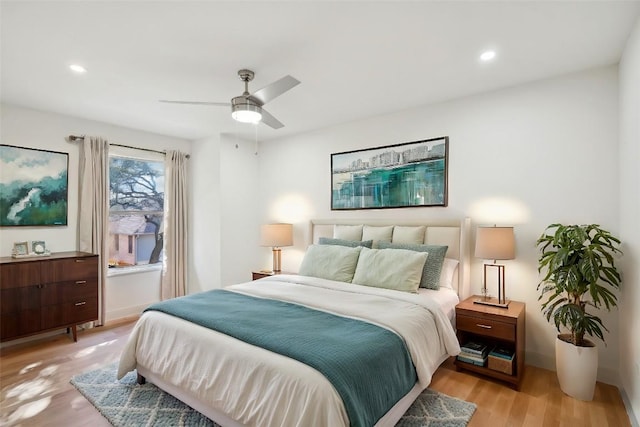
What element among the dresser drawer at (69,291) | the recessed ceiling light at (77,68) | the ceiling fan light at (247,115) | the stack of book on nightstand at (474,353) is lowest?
the stack of book on nightstand at (474,353)

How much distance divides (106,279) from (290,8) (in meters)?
4.06

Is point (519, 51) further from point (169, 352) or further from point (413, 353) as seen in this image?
point (169, 352)

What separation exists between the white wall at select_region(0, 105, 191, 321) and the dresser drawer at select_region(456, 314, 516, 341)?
422 centimetres

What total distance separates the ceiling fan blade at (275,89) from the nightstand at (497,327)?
2.31 metres

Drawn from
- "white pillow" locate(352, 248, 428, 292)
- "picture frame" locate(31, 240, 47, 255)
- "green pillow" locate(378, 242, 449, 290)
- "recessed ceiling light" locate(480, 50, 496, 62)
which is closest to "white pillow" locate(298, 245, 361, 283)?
"white pillow" locate(352, 248, 428, 292)

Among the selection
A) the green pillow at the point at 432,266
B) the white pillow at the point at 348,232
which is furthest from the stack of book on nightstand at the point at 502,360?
the white pillow at the point at 348,232

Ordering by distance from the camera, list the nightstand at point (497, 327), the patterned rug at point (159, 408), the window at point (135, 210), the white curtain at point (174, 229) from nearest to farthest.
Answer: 1. the patterned rug at point (159, 408)
2. the nightstand at point (497, 327)
3. the window at point (135, 210)
4. the white curtain at point (174, 229)

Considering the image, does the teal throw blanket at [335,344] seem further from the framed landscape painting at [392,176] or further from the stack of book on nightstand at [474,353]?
the framed landscape painting at [392,176]

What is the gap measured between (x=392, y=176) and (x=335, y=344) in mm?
2538

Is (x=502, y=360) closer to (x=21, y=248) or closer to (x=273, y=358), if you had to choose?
(x=273, y=358)

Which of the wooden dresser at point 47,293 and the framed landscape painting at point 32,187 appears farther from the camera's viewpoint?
the framed landscape painting at point 32,187

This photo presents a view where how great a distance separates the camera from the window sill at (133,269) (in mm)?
4410

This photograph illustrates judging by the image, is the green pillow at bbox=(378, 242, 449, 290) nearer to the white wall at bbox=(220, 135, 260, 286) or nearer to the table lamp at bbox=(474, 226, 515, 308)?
the table lamp at bbox=(474, 226, 515, 308)

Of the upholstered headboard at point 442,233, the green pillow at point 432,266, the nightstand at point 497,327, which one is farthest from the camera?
the upholstered headboard at point 442,233
